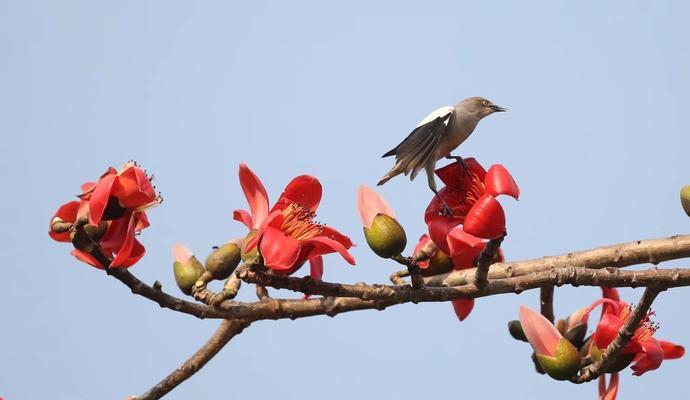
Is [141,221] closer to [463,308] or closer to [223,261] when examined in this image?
[223,261]

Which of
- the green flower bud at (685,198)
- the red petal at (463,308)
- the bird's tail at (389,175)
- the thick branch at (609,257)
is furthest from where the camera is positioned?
the bird's tail at (389,175)

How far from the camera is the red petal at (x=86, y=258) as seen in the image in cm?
232

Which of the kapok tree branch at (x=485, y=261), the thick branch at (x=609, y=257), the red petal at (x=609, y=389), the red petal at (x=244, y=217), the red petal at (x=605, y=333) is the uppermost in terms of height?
the red petal at (x=244, y=217)

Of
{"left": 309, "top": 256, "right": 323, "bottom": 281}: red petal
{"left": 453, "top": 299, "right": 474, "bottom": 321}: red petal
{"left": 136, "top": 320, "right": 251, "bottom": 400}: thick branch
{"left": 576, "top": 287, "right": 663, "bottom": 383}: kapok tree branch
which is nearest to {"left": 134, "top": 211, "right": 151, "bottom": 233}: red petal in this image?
{"left": 136, "top": 320, "right": 251, "bottom": 400}: thick branch

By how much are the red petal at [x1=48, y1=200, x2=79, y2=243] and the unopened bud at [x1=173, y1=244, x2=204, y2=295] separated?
327mm

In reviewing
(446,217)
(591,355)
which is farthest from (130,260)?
(591,355)

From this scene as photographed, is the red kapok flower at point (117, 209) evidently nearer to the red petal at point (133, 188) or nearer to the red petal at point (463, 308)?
the red petal at point (133, 188)

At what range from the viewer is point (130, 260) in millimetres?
2348

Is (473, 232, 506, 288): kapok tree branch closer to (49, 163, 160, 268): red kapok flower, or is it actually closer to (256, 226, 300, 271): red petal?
(256, 226, 300, 271): red petal

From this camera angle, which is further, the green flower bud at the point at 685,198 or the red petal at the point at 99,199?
the green flower bud at the point at 685,198

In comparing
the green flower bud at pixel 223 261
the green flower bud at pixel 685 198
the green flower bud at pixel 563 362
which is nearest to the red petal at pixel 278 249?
the green flower bud at pixel 223 261

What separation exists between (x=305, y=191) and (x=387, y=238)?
0.26 m

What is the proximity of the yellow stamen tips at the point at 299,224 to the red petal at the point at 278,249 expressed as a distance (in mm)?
77

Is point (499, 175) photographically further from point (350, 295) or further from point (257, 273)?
point (257, 273)
